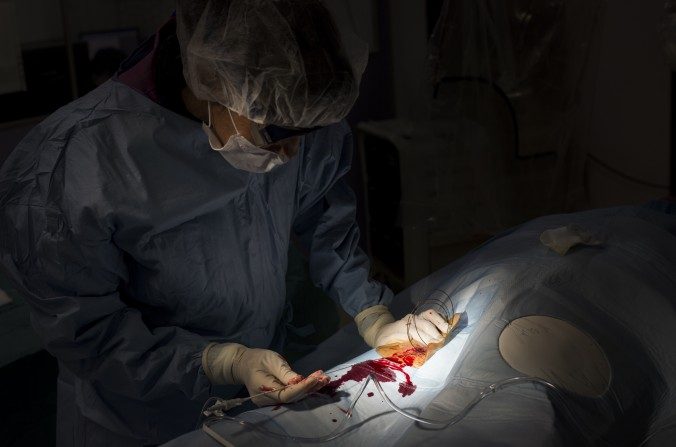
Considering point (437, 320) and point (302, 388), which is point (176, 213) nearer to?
point (302, 388)

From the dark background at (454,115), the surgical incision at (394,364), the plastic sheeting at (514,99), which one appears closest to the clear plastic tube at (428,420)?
the surgical incision at (394,364)

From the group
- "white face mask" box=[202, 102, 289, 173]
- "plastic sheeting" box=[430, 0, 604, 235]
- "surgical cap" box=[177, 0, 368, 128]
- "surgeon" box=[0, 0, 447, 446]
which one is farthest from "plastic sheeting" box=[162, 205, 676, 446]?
"plastic sheeting" box=[430, 0, 604, 235]

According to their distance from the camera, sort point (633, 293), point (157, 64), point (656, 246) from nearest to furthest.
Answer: point (157, 64) → point (633, 293) → point (656, 246)

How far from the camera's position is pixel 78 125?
149 cm

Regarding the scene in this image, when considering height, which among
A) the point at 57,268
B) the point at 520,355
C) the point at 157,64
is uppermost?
the point at 157,64

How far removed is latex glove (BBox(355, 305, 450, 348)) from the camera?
1.69 m

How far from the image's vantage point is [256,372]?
1491 mm

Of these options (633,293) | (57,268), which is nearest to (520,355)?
(633,293)

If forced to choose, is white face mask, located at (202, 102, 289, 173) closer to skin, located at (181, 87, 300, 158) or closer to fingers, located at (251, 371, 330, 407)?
skin, located at (181, 87, 300, 158)

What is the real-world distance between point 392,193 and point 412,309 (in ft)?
3.96

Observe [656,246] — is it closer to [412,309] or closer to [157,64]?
[412,309]

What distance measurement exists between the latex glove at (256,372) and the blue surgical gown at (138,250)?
0.04 meters

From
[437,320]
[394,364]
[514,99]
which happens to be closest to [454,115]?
[514,99]

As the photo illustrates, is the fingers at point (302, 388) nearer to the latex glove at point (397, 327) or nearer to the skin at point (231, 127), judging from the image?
the latex glove at point (397, 327)
